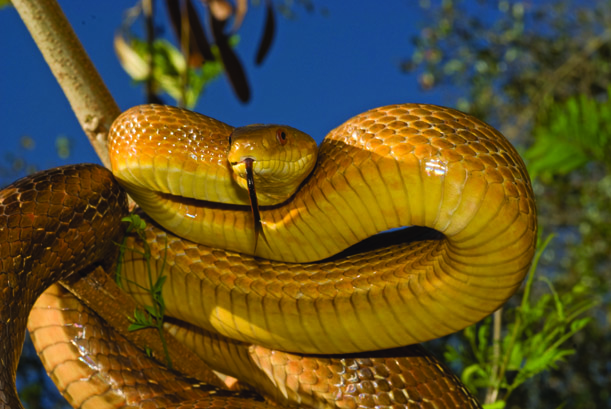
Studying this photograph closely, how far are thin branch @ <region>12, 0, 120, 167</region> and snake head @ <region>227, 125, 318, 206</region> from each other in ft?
1.54

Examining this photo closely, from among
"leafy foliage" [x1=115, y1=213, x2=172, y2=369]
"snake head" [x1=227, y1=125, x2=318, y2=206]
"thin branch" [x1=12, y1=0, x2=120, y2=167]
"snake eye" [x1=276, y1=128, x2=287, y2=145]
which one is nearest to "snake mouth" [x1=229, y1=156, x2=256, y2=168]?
"snake head" [x1=227, y1=125, x2=318, y2=206]

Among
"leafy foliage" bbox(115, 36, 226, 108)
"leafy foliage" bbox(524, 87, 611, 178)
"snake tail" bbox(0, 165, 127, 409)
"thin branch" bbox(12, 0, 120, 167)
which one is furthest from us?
"leafy foliage" bbox(115, 36, 226, 108)

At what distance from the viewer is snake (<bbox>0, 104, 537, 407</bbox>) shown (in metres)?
1.40

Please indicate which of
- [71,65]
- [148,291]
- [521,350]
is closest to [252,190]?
[148,291]

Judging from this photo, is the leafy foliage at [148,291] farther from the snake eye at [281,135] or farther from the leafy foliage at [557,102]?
the leafy foliage at [557,102]

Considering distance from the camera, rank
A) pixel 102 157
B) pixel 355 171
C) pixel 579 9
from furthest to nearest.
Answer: pixel 579 9 < pixel 102 157 < pixel 355 171

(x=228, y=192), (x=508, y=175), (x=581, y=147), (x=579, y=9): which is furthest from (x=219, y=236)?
(x=579, y=9)

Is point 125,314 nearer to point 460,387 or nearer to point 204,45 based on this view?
point 460,387

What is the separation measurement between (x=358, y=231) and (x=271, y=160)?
0.90ft

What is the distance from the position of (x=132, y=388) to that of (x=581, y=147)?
300cm

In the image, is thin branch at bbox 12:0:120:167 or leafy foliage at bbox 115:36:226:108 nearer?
thin branch at bbox 12:0:120:167

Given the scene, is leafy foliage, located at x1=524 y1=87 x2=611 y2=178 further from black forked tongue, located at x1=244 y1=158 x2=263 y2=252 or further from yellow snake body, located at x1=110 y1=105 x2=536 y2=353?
black forked tongue, located at x1=244 y1=158 x2=263 y2=252

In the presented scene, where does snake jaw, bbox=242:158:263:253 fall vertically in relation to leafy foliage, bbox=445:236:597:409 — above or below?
above

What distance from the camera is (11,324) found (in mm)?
1367
